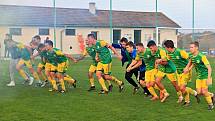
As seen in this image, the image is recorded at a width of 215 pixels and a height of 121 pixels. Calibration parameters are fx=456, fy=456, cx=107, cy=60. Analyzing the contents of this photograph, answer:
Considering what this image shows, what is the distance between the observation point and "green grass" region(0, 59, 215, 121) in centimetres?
932

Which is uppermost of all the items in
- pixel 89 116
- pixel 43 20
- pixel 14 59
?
pixel 43 20

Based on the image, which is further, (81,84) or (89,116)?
(81,84)

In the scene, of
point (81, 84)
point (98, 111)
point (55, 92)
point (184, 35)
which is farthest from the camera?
point (184, 35)

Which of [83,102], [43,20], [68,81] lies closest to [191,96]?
[83,102]

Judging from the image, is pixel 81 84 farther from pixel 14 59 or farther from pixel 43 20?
pixel 43 20

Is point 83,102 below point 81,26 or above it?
below

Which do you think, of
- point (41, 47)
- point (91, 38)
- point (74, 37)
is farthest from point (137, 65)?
point (74, 37)

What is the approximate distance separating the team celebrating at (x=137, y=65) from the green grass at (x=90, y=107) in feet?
1.18

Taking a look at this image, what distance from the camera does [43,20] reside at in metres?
39.0

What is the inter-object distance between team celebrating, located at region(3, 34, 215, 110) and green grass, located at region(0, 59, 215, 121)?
1.18ft

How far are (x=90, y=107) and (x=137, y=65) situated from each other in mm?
2756

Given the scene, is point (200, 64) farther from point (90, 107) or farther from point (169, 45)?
point (90, 107)

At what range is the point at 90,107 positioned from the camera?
34.9ft

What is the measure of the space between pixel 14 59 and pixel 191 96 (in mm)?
6216
